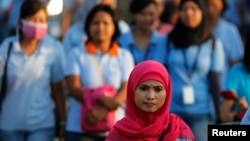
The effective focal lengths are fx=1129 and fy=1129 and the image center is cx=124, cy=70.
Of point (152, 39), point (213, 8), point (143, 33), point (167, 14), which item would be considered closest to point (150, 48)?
point (152, 39)

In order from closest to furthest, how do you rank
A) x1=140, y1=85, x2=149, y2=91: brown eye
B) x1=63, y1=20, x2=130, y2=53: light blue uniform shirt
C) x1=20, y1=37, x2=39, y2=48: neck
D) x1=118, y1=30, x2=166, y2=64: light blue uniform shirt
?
x1=140, y1=85, x2=149, y2=91: brown eye
x1=20, y1=37, x2=39, y2=48: neck
x1=118, y1=30, x2=166, y2=64: light blue uniform shirt
x1=63, y1=20, x2=130, y2=53: light blue uniform shirt

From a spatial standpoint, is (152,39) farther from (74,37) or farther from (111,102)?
(111,102)

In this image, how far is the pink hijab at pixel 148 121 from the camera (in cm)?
797

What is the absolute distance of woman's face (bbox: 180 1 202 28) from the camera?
10883mm

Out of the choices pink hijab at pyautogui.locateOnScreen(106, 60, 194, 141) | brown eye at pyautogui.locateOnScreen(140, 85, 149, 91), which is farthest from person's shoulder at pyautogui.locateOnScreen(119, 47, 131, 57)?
brown eye at pyautogui.locateOnScreen(140, 85, 149, 91)

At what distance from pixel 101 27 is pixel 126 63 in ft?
Result: 1.33

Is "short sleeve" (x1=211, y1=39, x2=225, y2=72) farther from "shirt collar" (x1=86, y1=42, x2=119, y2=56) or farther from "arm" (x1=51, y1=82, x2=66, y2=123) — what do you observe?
"arm" (x1=51, y1=82, x2=66, y2=123)

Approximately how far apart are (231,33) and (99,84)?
7.65 feet

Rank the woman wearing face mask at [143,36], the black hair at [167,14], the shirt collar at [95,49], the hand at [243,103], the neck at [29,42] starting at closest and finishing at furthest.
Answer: the hand at [243,103] < the shirt collar at [95,49] < the neck at [29,42] < the woman wearing face mask at [143,36] < the black hair at [167,14]

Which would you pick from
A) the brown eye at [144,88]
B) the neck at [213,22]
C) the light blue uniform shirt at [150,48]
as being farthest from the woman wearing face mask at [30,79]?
the brown eye at [144,88]

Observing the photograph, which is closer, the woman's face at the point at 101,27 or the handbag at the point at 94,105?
the handbag at the point at 94,105

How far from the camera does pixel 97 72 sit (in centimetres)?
1030

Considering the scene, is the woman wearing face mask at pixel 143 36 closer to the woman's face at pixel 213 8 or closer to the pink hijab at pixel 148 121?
the woman's face at pixel 213 8

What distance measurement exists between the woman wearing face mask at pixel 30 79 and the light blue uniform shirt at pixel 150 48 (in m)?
0.78
